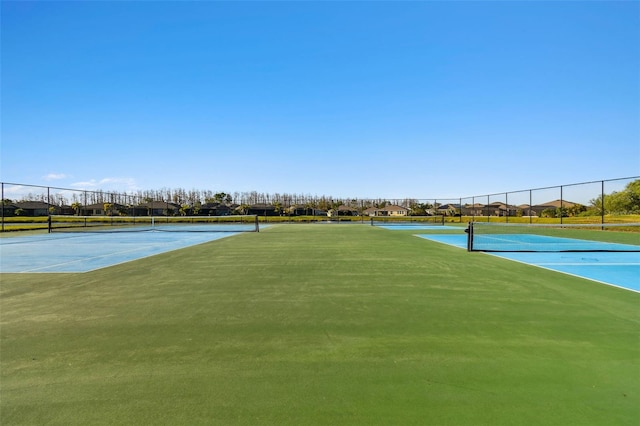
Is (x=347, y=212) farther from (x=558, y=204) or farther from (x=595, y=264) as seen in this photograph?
(x=595, y=264)

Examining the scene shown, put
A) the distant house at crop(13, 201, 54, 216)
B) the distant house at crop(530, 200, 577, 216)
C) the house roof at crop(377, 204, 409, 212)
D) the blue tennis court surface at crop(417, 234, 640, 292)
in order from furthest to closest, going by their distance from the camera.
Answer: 1. the house roof at crop(377, 204, 409, 212)
2. the distant house at crop(13, 201, 54, 216)
3. the distant house at crop(530, 200, 577, 216)
4. the blue tennis court surface at crop(417, 234, 640, 292)

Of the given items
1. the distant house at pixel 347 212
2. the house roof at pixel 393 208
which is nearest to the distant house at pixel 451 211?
the house roof at pixel 393 208

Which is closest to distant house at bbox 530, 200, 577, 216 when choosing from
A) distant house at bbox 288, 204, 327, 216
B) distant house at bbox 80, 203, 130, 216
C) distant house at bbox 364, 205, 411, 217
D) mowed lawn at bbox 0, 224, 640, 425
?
mowed lawn at bbox 0, 224, 640, 425

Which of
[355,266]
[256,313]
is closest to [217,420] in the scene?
[256,313]

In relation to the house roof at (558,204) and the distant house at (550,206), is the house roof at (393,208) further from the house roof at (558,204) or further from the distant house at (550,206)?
the house roof at (558,204)

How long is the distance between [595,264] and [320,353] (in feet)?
26.5

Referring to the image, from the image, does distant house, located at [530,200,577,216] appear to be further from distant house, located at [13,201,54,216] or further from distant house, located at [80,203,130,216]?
distant house, located at [13,201,54,216]

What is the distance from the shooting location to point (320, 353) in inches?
119

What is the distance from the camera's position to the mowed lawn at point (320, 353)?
218 centimetres

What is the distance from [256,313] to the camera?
4.21 meters

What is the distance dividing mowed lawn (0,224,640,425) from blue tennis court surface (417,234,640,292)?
2.52 feet

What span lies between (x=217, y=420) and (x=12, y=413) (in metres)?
1.34

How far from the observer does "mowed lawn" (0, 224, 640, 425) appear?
2.18 meters

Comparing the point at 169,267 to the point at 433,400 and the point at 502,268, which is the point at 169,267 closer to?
the point at 433,400
